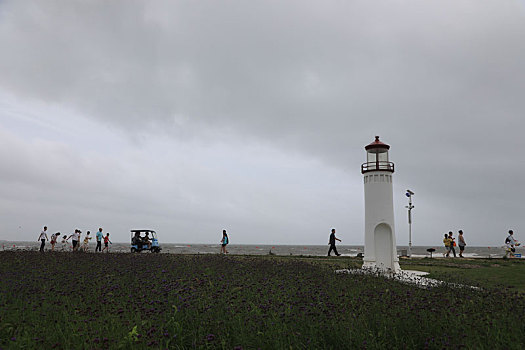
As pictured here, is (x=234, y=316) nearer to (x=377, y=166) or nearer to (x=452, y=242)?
(x=377, y=166)

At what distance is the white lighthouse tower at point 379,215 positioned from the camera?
1922cm

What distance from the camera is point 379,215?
1919cm

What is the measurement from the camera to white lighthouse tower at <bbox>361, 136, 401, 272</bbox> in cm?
1922

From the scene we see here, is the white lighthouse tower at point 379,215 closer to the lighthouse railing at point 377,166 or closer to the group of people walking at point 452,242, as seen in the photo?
the lighthouse railing at point 377,166

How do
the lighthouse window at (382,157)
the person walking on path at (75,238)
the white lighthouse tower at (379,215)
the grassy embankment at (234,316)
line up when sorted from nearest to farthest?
1. the grassy embankment at (234,316)
2. the white lighthouse tower at (379,215)
3. the lighthouse window at (382,157)
4. the person walking on path at (75,238)

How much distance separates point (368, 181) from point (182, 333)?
1446 centimetres

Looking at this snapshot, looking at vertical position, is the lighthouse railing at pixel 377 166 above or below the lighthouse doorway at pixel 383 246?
above

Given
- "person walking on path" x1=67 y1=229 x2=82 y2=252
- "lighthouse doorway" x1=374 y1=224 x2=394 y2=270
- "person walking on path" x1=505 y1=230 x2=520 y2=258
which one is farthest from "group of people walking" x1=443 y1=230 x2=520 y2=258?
"person walking on path" x1=67 y1=229 x2=82 y2=252

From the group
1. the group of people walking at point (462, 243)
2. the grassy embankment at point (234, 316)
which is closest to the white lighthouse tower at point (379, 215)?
the grassy embankment at point (234, 316)

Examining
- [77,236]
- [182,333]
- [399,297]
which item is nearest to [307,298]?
[399,297]

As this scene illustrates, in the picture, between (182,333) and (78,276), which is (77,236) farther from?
(182,333)

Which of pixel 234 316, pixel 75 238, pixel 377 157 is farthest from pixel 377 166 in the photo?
pixel 75 238

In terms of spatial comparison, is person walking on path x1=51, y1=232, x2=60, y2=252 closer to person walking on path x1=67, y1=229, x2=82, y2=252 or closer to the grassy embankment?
person walking on path x1=67, y1=229, x2=82, y2=252

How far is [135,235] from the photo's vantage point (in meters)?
31.7
